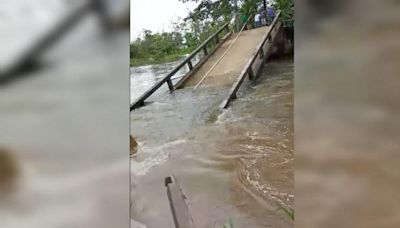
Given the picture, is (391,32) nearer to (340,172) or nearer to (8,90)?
(340,172)

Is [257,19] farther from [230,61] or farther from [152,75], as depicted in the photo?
[152,75]

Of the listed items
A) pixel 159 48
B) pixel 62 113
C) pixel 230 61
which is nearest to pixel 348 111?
pixel 62 113

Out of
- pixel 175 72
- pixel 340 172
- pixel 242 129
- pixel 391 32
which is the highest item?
pixel 391 32

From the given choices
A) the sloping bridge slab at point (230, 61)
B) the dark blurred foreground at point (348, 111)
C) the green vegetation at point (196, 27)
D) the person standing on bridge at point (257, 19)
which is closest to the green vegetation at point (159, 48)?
the green vegetation at point (196, 27)

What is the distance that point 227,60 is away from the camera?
1504 mm

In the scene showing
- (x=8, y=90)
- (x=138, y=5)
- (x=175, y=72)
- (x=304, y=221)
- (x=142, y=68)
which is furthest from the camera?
(x=175, y=72)

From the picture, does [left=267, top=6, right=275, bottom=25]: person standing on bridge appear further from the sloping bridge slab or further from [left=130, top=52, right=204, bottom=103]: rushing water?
[left=130, top=52, right=204, bottom=103]: rushing water

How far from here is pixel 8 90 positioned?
580 mm

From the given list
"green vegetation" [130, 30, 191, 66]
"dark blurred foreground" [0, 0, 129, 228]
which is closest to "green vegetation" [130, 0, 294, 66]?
"green vegetation" [130, 30, 191, 66]

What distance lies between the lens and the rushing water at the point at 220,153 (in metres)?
1.16

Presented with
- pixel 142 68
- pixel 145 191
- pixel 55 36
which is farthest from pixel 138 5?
pixel 145 191

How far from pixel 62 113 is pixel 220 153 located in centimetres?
77

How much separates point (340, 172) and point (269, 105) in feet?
2.56

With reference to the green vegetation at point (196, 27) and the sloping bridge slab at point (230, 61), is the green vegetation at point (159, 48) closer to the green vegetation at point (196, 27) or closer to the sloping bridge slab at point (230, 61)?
the green vegetation at point (196, 27)
